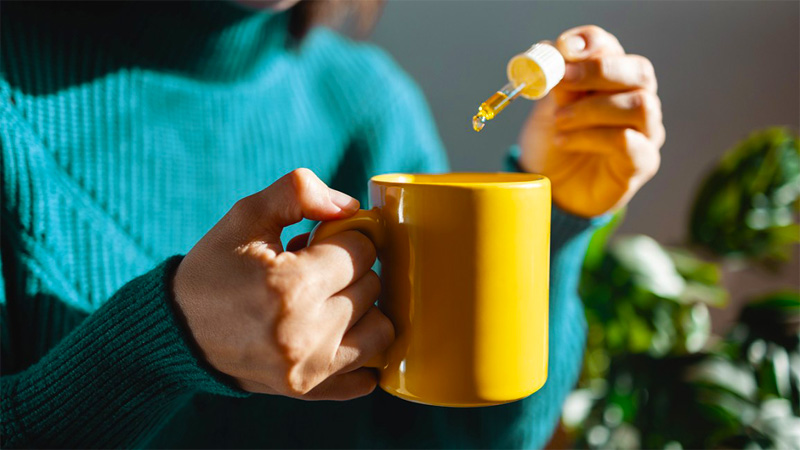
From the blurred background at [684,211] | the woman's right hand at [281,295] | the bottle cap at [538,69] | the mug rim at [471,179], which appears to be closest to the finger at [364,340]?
the woman's right hand at [281,295]

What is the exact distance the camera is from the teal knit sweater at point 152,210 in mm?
572

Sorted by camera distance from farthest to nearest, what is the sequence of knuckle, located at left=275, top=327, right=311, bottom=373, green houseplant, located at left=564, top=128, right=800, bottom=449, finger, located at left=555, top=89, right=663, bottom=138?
green houseplant, located at left=564, top=128, right=800, bottom=449 < finger, located at left=555, top=89, right=663, bottom=138 < knuckle, located at left=275, top=327, right=311, bottom=373

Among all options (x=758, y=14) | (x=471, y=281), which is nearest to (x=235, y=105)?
(x=471, y=281)

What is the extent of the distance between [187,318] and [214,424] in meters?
0.33

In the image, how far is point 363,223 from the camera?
509 mm

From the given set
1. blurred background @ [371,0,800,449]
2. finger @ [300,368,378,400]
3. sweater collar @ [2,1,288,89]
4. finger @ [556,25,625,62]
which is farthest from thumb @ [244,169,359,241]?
blurred background @ [371,0,800,449]

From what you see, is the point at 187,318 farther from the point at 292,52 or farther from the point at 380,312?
the point at 292,52

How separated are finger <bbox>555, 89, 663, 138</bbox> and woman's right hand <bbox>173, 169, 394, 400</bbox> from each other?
0.28 m

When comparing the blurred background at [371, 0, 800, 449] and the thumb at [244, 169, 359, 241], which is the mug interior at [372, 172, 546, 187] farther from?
the blurred background at [371, 0, 800, 449]

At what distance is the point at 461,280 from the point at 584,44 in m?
0.29

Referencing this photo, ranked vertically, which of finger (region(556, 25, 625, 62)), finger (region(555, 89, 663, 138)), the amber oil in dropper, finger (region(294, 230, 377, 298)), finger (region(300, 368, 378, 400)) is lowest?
finger (region(300, 368, 378, 400))

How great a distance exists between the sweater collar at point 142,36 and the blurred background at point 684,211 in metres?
0.73

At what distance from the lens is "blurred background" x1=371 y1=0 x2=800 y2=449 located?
1150mm

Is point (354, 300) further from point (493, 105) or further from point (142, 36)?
point (142, 36)
